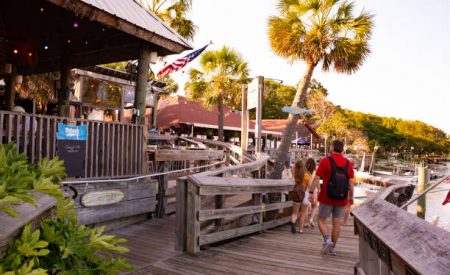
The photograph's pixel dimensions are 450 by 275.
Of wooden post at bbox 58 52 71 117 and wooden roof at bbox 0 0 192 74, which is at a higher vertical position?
wooden roof at bbox 0 0 192 74

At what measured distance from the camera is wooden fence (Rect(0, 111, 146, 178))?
17.6ft

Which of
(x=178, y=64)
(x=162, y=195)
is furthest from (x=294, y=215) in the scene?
(x=178, y=64)

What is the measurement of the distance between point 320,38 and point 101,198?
37.3ft

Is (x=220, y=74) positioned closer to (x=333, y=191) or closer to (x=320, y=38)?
(x=320, y=38)

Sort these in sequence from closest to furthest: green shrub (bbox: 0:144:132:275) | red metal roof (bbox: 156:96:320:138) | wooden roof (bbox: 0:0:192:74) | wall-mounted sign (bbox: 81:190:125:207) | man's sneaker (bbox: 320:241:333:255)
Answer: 1. green shrub (bbox: 0:144:132:275)
2. man's sneaker (bbox: 320:241:333:255)
3. wall-mounted sign (bbox: 81:190:125:207)
4. wooden roof (bbox: 0:0:192:74)
5. red metal roof (bbox: 156:96:320:138)

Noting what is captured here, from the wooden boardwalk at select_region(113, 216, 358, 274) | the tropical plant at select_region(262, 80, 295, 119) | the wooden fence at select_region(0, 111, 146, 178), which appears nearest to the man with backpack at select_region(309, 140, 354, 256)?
the wooden boardwalk at select_region(113, 216, 358, 274)

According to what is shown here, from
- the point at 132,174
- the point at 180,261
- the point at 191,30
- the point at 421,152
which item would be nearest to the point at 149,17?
the point at 132,174

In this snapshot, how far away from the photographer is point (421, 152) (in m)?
124

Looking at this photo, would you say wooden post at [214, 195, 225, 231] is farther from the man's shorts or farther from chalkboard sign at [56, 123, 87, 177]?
chalkboard sign at [56, 123, 87, 177]

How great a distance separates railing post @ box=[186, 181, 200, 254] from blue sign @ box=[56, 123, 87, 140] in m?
2.37

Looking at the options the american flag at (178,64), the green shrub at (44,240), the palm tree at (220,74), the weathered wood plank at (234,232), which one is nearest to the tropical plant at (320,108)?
the palm tree at (220,74)

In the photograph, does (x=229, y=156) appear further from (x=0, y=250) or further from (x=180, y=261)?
(x=0, y=250)

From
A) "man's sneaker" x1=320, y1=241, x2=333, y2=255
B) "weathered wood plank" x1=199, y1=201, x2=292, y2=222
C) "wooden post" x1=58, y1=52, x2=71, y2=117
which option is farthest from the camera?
"wooden post" x1=58, y1=52, x2=71, y2=117

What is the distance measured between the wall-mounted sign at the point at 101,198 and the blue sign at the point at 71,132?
0.98m
